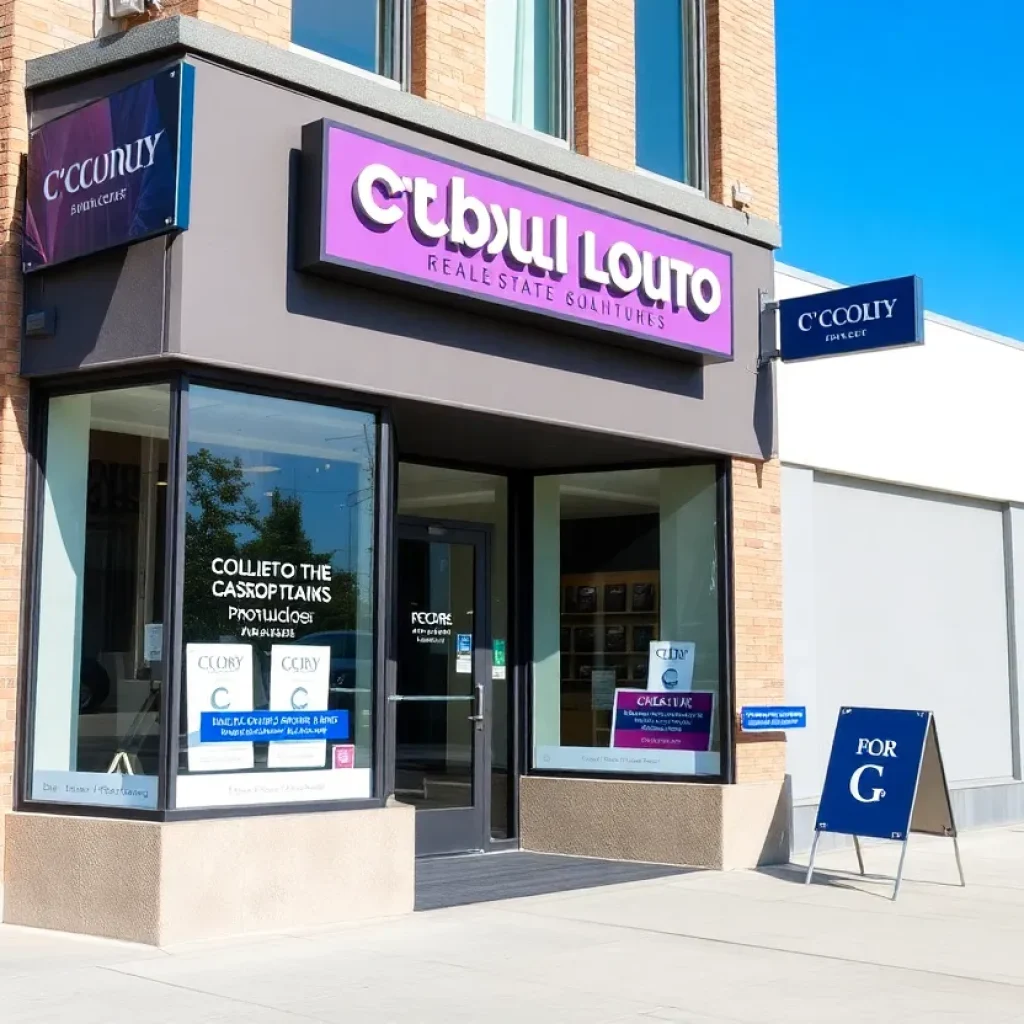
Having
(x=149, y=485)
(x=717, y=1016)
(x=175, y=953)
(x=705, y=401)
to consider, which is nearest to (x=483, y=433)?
(x=705, y=401)

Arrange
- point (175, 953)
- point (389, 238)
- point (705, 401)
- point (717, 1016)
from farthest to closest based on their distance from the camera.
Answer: point (705, 401), point (389, 238), point (175, 953), point (717, 1016)

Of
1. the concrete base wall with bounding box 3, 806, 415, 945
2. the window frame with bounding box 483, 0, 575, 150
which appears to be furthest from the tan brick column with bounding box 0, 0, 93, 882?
the window frame with bounding box 483, 0, 575, 150

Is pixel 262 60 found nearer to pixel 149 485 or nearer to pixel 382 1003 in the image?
pixel 149 485

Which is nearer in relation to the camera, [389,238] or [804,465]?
[389,238]

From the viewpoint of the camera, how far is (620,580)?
11.9m

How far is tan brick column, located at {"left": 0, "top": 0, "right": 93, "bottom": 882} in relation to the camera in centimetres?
832

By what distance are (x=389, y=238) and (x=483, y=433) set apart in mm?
2049

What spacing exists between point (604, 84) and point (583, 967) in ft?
21.6

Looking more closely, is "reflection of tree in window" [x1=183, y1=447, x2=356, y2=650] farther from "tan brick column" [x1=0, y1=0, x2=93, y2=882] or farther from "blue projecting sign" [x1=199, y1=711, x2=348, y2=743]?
"tan brick column" [x1=0, y1=0, x2=93, y2=882]

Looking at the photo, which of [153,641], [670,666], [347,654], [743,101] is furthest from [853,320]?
[153,641]

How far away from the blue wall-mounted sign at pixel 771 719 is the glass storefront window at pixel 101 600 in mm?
4829

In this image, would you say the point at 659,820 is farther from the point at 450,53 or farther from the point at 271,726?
the point at 450,53

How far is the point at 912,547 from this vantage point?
46.4 ft

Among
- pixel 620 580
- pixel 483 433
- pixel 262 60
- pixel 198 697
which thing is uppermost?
pixel 262 60
